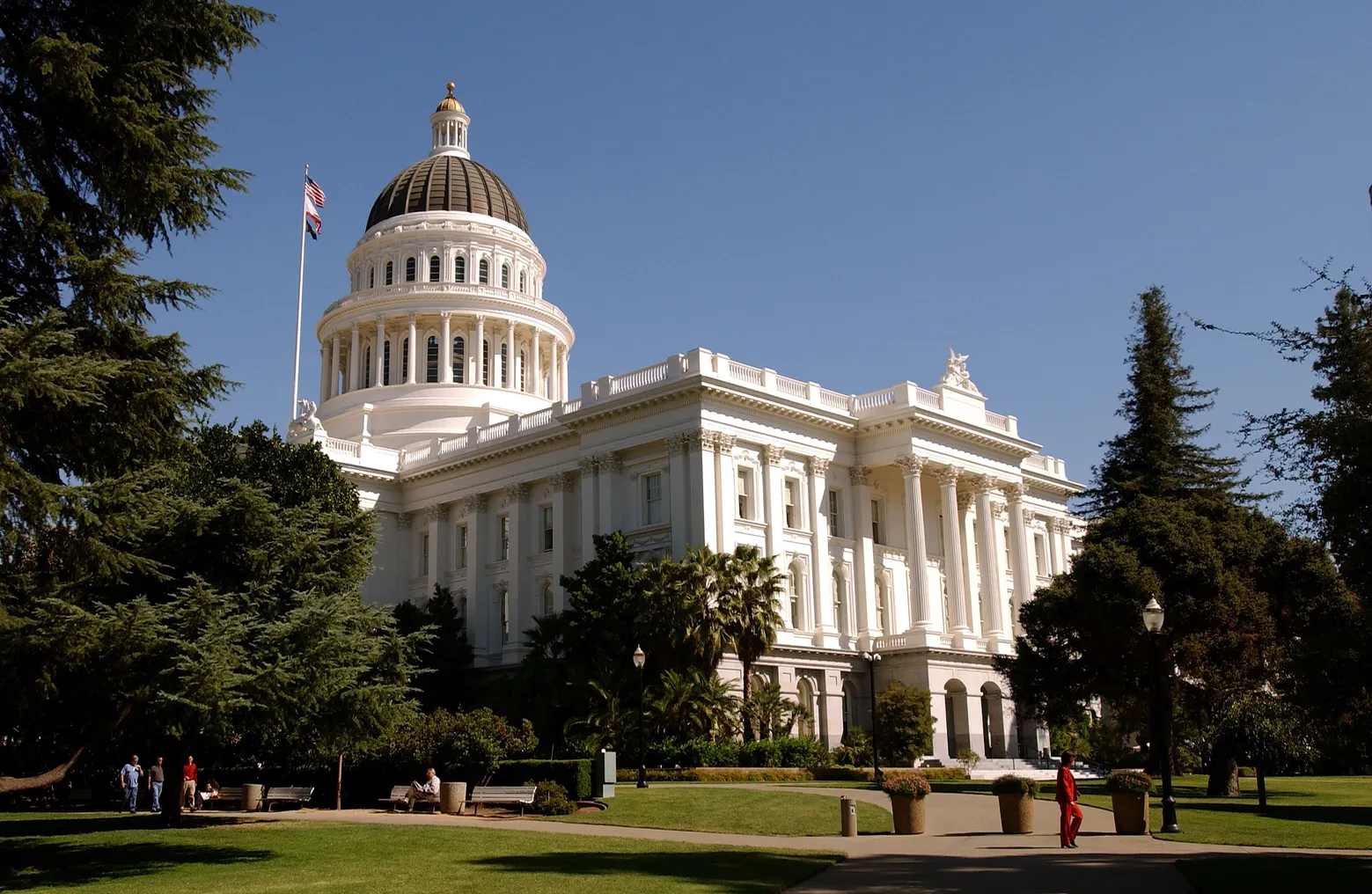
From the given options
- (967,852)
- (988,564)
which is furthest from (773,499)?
(967,852)

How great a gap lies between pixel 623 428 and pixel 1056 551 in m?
34.5

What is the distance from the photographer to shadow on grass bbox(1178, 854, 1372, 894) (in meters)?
16.7

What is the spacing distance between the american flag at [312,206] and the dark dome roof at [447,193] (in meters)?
16.1

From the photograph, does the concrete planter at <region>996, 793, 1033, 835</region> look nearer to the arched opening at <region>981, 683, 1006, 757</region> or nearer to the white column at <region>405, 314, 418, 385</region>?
the arched opening at <region>981, 683, 1006, 757</region>

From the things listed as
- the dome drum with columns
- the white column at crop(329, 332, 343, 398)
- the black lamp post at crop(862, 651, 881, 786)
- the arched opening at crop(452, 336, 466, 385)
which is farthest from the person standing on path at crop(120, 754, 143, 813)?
the white column at crop(329, 332, 343, 398)

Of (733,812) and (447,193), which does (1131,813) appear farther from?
(447,193)

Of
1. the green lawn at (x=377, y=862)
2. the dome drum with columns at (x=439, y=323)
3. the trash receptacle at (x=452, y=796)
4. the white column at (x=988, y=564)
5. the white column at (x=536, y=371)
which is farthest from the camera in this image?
the white column at (x=536, y=371)

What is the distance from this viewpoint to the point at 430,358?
82.4 metres

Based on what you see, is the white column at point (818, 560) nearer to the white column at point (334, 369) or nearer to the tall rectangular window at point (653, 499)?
the tall rectangular window at point (653, 499)

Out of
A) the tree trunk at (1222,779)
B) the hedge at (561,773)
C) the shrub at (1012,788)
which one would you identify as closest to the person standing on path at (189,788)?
the hedge at (561,773)

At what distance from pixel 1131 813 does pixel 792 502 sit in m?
34.1

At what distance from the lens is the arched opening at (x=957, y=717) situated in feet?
190

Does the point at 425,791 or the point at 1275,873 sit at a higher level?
the point at 425,791

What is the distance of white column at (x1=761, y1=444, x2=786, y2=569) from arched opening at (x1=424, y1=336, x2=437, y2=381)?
3087cm
